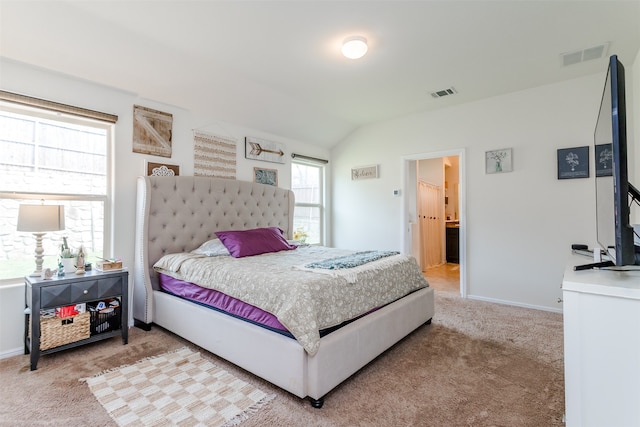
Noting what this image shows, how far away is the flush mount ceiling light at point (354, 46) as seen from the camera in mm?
2512

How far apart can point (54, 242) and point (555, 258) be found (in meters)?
5.09

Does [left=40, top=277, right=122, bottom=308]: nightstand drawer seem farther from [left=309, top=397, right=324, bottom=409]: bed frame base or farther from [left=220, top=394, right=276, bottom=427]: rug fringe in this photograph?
[left=309, top=397, right=324, bottom=409]: bed frame base

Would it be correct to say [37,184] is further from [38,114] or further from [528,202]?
[528,202]

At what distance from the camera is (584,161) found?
330 centimetres

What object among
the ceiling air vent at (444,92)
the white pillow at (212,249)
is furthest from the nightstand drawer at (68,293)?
the ceiling air vent at (444,92)

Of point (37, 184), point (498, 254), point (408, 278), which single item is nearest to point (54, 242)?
point (37, 184)

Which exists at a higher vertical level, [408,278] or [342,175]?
[342,175]

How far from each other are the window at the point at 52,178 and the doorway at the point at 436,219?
3.82 meters

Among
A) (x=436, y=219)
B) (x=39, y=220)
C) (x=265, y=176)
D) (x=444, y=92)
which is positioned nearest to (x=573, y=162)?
(x=444, y=92)

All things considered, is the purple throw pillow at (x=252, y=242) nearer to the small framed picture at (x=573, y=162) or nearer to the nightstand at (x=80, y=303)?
the nightstand at (x=80, y=303)

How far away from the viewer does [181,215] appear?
325 cm

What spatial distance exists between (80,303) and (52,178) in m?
1.15

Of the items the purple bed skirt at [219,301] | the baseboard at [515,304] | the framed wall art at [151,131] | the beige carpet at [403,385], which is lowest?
the beige carpet at [403,385]

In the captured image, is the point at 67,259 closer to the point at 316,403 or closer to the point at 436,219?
the point at 316,403
